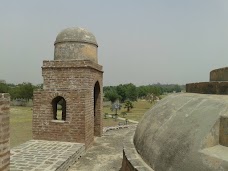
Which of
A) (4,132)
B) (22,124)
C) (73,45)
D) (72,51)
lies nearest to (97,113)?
(72,51)

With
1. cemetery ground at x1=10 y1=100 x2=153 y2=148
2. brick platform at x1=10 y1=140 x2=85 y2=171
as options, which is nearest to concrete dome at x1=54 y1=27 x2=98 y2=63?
brick platform at x1=10 y1=140 x2=85 y2=171

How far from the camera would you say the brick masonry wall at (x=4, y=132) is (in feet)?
10.2

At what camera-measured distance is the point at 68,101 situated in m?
7.60

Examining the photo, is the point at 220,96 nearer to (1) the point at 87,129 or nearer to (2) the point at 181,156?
(2) the point at 181,156

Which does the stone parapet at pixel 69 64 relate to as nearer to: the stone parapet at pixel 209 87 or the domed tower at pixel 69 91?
the domed tower at pixel 69 91

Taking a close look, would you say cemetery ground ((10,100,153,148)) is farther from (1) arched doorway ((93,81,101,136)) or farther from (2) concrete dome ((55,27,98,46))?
(2) concrete dome ((55,27,98,46))

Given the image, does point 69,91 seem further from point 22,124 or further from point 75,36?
point 22,124

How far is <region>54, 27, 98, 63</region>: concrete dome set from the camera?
27.0 feet

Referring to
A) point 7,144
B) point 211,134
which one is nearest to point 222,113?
point 211,134

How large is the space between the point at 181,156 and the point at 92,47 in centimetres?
625

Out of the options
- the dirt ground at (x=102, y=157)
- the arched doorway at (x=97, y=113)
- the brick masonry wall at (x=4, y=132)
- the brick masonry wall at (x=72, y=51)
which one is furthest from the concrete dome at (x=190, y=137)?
the arched doorway at (x=97, y=113)

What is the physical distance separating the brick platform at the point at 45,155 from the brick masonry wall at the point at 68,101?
321mm

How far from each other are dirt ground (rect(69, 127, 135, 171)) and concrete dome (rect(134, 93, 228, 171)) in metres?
2.64

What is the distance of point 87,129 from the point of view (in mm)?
7688
